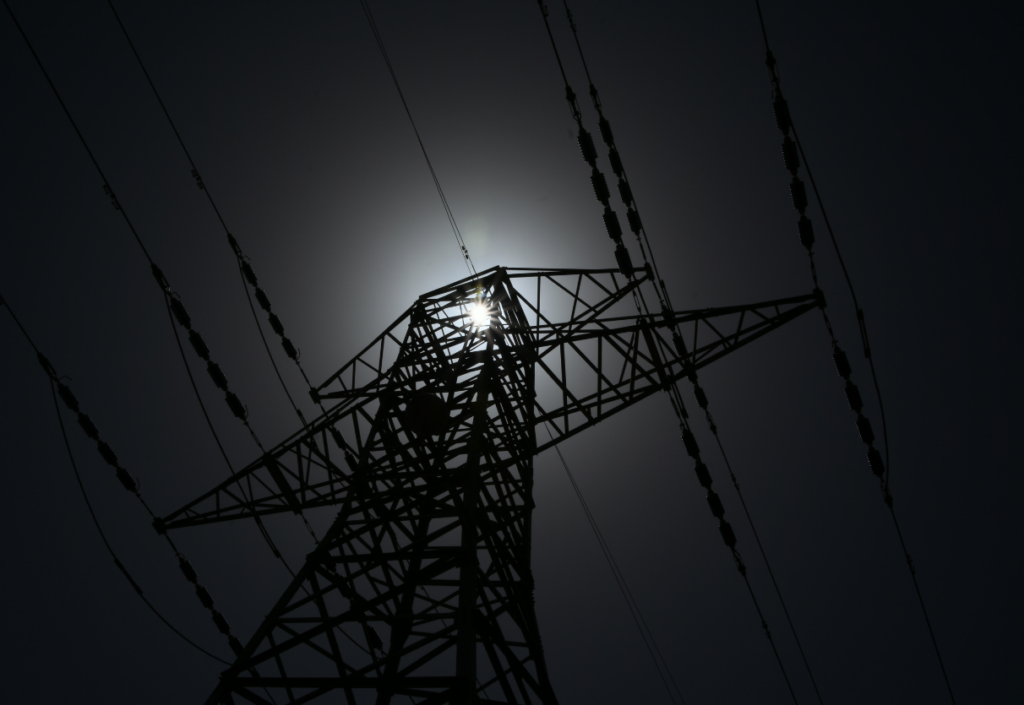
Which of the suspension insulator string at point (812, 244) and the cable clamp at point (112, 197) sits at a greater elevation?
the cable clamp at point (112, 197)

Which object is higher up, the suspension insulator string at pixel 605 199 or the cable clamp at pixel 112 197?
the cable clamp at pixel 112 197

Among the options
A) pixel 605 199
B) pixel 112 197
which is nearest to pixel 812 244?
pixel 605 199

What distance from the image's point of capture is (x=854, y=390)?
10.6 m

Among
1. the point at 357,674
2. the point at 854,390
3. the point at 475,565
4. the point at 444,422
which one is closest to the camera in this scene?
the point at 357,674

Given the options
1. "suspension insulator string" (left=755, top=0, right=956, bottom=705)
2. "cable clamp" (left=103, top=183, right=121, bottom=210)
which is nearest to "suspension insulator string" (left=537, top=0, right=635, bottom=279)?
"suspension insulator string" (left=755, top=0, right=956, bottom=705)

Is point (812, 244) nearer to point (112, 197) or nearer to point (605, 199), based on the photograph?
point (605, 199)

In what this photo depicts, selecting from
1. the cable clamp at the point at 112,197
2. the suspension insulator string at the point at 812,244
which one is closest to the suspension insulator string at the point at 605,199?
the suspension insulator string at the point at 812,244

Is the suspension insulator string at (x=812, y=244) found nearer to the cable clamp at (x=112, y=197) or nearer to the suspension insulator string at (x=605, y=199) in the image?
the suspension insulator string at (x=605, y=199)

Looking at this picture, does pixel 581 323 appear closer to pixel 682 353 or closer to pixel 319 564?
pixel 682 353

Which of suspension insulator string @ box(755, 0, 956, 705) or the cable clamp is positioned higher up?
the cable clamp

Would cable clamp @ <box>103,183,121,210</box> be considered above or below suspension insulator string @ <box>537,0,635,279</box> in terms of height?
above

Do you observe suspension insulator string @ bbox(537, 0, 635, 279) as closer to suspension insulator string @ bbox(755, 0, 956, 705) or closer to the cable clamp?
suspension insulator string @ bbox(755, 0, 956, 705)

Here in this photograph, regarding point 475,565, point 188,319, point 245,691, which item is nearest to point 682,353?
point 475,565

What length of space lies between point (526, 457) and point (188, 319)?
22.1 feet
